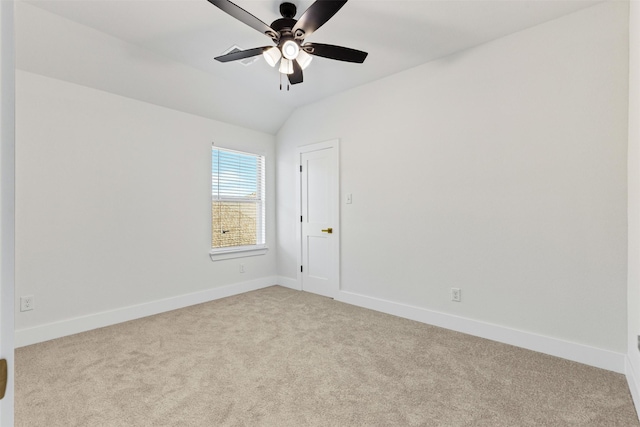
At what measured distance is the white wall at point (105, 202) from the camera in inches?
109

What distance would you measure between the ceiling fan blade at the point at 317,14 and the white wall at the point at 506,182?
1.68 meters

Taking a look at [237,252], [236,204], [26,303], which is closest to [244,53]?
[236,204]

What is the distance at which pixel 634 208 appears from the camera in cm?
204

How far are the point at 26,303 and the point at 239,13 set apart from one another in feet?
10.1

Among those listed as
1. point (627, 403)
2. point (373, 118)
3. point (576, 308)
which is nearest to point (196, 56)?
point (373, 118)

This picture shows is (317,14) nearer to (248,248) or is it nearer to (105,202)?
(105,202)

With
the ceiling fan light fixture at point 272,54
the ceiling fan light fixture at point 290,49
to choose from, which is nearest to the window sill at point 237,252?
the ceiling fan light fixture at point 272,54

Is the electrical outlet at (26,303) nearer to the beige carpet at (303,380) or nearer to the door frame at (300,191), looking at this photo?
the beige carpet at (303,380)

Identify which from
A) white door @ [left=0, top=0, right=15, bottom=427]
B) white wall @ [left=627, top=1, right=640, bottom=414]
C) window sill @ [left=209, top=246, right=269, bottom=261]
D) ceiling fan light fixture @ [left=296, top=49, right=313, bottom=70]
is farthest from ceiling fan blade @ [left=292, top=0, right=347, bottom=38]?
window sill @ [left=209, top=246, right=269, bottom=261]

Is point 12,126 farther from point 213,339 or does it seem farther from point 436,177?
point 436,177

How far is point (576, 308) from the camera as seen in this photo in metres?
2.41

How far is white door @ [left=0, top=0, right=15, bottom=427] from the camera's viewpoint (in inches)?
19.4

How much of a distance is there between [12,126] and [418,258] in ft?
10.7

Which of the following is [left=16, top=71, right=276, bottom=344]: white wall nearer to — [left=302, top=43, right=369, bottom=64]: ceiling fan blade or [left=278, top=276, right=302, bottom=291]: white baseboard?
[left=278, top=276, right=302, bottom=291]: white baseboard
